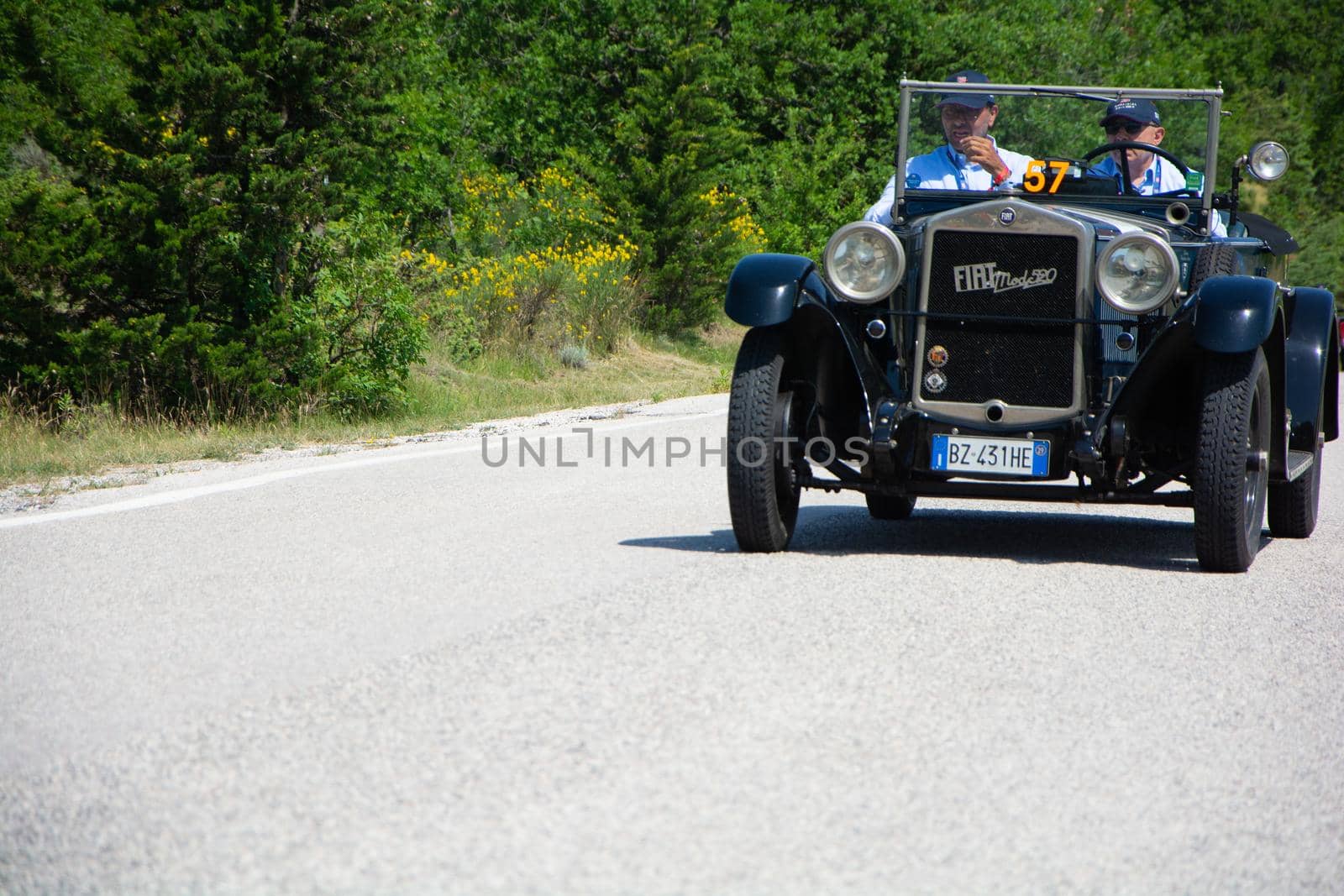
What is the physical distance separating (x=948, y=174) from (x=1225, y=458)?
2.17 metres

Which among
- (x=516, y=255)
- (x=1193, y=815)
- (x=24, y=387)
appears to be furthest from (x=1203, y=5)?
(x=1193, y=815)

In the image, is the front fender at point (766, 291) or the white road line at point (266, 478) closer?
the front fender at point (766, 291)

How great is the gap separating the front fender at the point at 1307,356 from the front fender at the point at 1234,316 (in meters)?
1.04

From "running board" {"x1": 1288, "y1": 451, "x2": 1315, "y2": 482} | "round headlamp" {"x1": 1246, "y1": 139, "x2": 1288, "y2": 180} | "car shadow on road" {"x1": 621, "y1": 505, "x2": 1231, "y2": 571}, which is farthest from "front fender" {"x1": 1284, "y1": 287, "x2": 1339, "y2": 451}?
"car shadow on road" {"x1": 621, "y1": 505, "x2": 1231, "y2": 571}

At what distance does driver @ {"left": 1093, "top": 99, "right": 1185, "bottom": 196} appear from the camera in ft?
23.0

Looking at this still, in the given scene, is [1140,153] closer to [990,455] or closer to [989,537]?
[989,537]

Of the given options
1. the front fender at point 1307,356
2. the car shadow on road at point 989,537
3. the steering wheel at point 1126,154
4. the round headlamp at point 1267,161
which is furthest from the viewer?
the steering wheel at point 1126,154

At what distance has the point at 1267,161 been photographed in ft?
22.2

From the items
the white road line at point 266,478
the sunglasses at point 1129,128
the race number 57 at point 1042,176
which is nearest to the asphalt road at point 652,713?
the white road line at point 266,478

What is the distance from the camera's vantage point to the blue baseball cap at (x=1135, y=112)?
7.13 meters

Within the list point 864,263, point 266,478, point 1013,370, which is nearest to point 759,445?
point 864,263

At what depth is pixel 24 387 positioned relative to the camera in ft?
39.3

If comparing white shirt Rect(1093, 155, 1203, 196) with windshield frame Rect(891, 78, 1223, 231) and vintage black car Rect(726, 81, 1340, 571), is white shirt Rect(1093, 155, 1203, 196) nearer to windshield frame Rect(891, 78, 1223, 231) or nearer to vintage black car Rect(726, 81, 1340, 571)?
windshield frame Rect(891, 78, 1223, 231)

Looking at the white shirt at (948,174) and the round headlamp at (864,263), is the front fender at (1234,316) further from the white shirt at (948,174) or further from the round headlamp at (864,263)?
the white shirt at (948,174)
